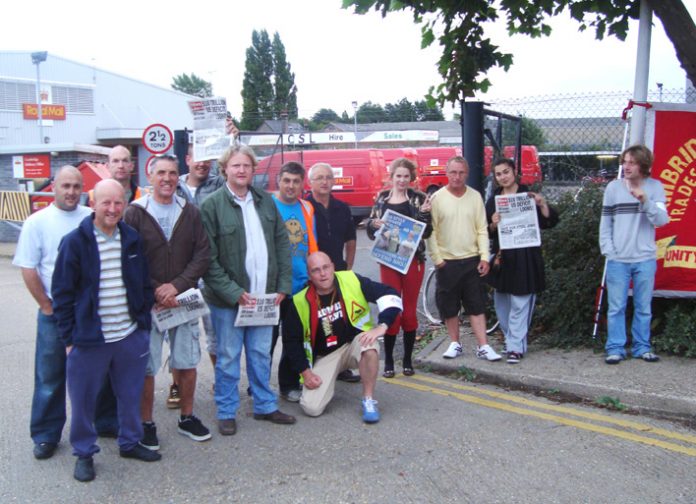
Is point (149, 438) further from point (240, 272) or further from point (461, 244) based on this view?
point (461, 244)

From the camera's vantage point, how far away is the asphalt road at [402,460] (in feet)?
12.3

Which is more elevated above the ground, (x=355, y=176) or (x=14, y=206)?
(x=355, y=176)

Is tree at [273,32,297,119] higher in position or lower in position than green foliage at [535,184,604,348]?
higher

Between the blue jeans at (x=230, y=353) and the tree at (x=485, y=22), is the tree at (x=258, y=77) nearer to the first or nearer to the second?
the tree at (x=485, y=22)

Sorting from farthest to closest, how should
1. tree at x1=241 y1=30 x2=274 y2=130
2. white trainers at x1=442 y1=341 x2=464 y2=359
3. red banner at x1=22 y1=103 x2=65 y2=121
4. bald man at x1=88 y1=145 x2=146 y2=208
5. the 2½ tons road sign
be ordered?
tree at x1=241 y1=30 x2=274 y2=130 < red banner at x1=22 y1=103 x2=65 y2=121 < the 2½ tons road sign < white trainers at x1=442 y1=341 x2=464 y2=359 < bald man at x1=88 y1=145 x2=146 y2=208

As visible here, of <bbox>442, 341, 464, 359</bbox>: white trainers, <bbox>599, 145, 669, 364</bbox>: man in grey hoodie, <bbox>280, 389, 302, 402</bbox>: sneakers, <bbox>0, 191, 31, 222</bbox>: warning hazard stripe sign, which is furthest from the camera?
<bbox>0, 191, 31, 222</bbox>: warning hazard stripe sign

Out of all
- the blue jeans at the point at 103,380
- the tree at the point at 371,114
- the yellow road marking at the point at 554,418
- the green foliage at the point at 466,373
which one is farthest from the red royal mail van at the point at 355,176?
the tree at the point at 371,114

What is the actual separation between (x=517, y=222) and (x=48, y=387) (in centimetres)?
402

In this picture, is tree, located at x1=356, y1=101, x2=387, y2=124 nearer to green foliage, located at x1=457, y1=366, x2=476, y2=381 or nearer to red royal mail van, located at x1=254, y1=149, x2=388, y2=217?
red royal mail van, located at x1=254, y1=149, x2=388, y2=217

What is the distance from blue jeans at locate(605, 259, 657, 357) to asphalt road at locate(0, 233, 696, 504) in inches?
39.2

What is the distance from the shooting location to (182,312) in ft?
14.7

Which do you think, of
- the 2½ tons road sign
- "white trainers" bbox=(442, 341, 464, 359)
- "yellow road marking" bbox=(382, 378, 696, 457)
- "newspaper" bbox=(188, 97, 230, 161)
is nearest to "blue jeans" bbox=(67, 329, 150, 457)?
"newspaper" bbox=(188, 97, 230, 161)

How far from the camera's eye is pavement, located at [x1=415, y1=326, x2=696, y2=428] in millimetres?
4902

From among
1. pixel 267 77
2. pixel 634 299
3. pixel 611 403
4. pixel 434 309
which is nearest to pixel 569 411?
pixel 611 403
